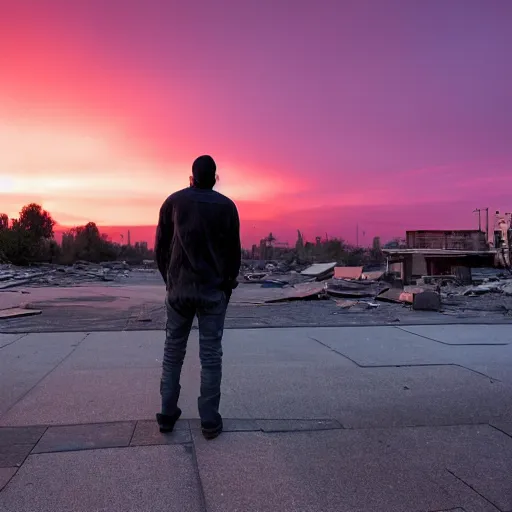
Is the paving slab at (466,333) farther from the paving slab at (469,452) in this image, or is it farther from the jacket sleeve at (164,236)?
the jacket sleeve at (164,236)

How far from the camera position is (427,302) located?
42.2 ft

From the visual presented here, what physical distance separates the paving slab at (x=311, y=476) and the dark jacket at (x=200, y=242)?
3.60 feet

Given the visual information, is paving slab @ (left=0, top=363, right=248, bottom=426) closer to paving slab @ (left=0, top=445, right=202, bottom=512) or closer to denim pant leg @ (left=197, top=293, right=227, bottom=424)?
denim pant leg @ (left=197, top=293, right=227, bottom=424)

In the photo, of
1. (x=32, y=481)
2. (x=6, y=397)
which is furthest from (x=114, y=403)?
(x=32, y=481)

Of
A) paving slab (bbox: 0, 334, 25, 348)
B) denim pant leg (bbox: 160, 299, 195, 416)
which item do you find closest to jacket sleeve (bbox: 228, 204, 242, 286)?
denim pant leg (bbox: 160, 299, 195, 416)

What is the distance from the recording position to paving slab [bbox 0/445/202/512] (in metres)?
2.87

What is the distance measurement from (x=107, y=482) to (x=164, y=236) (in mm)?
1768

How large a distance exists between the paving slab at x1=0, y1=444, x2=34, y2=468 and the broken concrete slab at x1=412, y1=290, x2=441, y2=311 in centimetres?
1068

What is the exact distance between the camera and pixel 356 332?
8930 mm

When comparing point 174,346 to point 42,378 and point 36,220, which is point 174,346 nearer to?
point 42,378

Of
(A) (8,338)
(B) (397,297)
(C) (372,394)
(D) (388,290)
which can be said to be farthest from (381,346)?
(D) (388,290)

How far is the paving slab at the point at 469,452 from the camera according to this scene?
10.3 ft

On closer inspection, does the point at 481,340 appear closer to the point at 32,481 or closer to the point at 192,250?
the point at 192,250

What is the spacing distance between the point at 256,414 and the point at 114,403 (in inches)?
49.5
